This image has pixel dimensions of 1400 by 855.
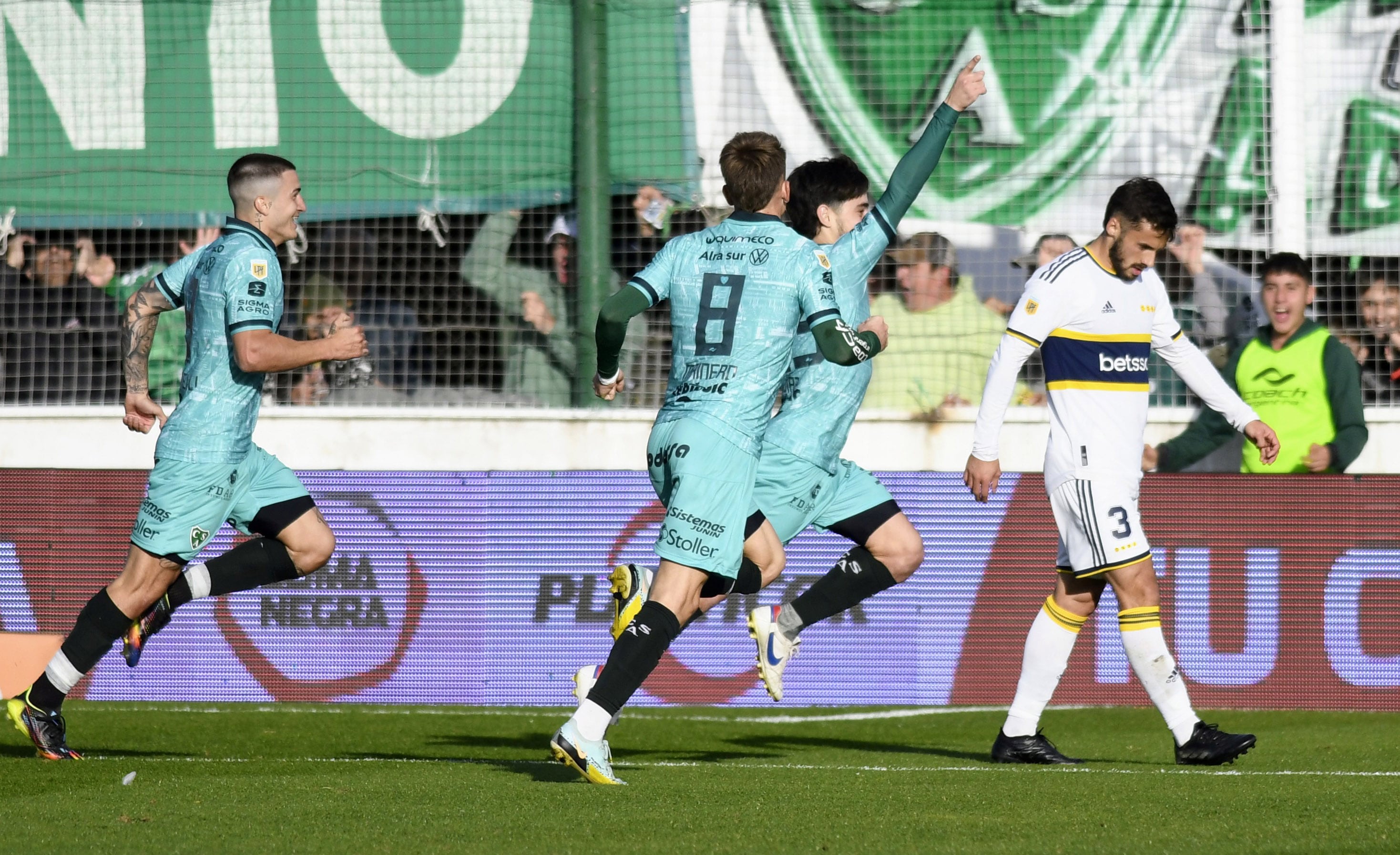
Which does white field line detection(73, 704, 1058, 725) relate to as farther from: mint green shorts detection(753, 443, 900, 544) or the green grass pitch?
mint green shorts detection(753, 443, 900, 544)

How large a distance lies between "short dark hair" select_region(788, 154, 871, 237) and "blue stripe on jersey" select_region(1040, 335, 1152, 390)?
3.30ft

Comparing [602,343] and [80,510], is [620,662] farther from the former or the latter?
[80,510]

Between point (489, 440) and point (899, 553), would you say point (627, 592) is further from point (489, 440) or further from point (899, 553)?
point (489, 440)

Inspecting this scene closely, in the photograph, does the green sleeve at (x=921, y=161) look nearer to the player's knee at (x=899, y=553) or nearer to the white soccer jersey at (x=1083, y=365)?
the white soccer jersey at (x=1083, y=365)

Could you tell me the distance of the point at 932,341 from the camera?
10000 mm

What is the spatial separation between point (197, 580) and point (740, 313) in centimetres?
247

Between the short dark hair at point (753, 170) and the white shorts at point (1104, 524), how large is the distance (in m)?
1.68

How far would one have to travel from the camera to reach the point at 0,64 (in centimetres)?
1046

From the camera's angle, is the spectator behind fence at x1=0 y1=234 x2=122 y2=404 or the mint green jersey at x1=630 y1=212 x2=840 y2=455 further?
the spectator behind fence at x1=0 y1=234 x2=122 y2=404

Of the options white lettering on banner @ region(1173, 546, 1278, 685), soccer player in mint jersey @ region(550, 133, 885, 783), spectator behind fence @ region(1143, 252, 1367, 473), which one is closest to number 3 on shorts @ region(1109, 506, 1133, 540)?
soccer player in mint jersey @ region(550, 133, 885, 783)

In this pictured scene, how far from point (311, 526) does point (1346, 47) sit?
281 inches

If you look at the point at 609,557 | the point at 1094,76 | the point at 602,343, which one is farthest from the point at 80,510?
the point at 1094,76

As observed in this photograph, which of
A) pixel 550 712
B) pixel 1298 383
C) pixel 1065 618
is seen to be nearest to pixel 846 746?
pixel 1065 618

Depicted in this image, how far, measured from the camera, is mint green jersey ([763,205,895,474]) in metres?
6.32
